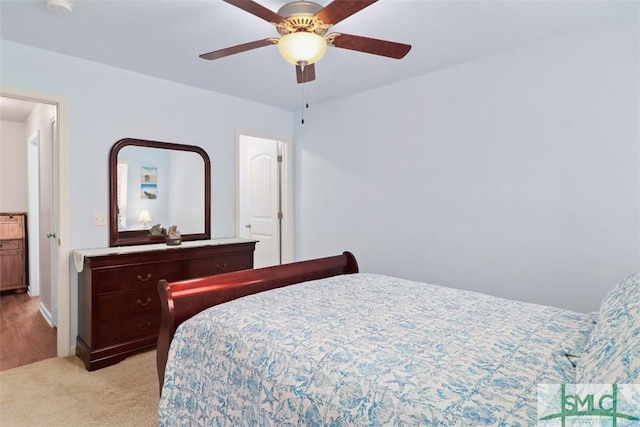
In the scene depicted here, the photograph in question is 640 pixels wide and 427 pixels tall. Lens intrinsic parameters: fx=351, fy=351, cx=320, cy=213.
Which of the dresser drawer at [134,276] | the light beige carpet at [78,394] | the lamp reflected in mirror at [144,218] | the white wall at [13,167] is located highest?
the white wall at [13,167]

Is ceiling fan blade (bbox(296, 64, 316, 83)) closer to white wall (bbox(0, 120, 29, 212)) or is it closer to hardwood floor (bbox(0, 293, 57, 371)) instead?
hardwood floor (bbox(0, 293, 57, 371))

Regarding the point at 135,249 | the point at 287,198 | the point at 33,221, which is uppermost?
the point at 287,198

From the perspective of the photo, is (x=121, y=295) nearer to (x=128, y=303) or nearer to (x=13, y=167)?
(x=128, y=303)

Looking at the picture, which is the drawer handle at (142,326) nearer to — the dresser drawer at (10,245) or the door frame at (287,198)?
the door frame at (287,198)

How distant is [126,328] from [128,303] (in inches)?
7.6

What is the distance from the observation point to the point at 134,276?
9.03 feet

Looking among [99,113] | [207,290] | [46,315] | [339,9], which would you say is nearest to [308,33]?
[339,9]

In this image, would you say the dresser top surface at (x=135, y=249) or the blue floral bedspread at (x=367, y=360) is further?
the dresser top surface at (x=135, y=249)

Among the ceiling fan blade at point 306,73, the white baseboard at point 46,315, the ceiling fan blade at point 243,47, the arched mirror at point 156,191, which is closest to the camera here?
the ceiling fan blade at point 243,47

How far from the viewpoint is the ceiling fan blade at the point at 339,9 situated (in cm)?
155

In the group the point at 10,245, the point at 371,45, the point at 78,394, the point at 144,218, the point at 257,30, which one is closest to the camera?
the point at 371,45

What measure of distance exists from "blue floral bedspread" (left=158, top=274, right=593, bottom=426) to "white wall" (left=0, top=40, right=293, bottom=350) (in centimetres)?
191

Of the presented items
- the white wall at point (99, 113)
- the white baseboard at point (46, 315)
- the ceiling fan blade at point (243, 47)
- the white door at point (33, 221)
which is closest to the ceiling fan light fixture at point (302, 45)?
the ceiling fan blade at point (243, 47)

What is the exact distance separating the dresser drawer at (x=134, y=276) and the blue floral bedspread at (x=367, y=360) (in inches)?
55.2
